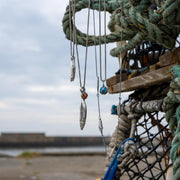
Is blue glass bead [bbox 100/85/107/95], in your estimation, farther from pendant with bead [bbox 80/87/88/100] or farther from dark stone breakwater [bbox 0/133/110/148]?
dark stone breakwater [bbox 0/133/110/148]

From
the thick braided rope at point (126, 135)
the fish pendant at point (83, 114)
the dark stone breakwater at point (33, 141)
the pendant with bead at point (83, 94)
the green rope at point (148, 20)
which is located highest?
the green rope at point (148, 20)

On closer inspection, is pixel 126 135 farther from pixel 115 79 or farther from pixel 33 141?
pixel 33 141

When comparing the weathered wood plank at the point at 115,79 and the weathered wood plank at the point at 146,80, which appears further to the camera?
the weathered wood plank at the point at 115,79

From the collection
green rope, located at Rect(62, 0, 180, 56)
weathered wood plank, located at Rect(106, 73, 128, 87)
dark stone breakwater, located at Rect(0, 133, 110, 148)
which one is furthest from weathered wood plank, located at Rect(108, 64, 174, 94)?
dark stone breakwater, located at Rect(0, 133, 110, 148)

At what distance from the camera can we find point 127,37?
2.05 m

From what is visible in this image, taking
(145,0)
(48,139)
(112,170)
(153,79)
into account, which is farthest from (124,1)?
(48,139)

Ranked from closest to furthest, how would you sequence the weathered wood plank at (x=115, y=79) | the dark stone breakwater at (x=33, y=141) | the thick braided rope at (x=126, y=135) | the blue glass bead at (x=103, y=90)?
the blue glass bead at (x=103, y=90), the thick braided rope at (x=126, y=135), the weathered wood plank at (x=115, y=79), the dark stone breakwater at (x=33, y=141)

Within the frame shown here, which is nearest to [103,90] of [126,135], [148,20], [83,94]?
[83,94]

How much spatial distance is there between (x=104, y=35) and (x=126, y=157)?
2.87 ft

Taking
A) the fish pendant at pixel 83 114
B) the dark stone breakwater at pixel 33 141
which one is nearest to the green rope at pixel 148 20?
the fish pendant at pixel 83 114

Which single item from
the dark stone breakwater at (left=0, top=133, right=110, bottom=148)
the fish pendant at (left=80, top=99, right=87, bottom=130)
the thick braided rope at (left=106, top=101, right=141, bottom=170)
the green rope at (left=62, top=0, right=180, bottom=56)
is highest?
the green rope at (left=62, top=0, right=180, bottom=56)

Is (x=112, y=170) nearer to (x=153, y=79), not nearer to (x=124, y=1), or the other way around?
(x=153, y=79)

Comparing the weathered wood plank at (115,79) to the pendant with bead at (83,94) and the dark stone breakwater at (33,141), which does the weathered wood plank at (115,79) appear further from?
the dark stone breakwater at (33,141)

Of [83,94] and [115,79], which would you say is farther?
[115,79]
